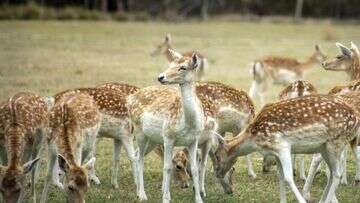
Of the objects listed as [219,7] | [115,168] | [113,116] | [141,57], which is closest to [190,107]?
[113,116]

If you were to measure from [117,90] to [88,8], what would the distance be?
3751 cm

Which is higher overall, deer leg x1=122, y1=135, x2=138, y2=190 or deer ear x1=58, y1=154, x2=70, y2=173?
deer ear x1=58, y1=154, x2=70, y2=173

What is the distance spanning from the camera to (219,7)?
50.7 m

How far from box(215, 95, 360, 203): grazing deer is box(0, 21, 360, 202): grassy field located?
1.11 m

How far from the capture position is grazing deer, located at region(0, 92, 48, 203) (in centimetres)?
833

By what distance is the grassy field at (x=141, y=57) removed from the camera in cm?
1056

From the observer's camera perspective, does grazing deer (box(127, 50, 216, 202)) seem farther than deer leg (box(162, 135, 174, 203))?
No

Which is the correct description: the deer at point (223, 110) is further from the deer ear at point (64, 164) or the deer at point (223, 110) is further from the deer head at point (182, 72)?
the deer ear at point (64, 164)

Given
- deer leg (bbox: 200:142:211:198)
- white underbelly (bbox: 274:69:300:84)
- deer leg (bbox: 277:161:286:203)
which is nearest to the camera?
deer leg (bbox: 277:161:286:203)

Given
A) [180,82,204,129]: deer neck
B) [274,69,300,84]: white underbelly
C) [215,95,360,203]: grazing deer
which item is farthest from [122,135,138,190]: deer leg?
[274,69,300,84]: white underbelly

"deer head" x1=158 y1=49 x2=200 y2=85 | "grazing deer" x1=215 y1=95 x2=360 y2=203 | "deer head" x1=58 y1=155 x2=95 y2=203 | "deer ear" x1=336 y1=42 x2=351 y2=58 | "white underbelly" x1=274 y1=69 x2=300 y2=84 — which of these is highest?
"deer head" x1=158 y1=49 x2=200 y2=85

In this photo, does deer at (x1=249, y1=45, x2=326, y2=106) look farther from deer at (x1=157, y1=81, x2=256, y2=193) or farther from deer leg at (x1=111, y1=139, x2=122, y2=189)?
deer leg at (x1=111, y1=139, x2=122, y2=189)

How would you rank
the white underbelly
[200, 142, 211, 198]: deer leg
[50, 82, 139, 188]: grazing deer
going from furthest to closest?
the white underbelly → [50, 82, 139, 188]: grazing deer → [200, 142, 211, 198]: deer leg

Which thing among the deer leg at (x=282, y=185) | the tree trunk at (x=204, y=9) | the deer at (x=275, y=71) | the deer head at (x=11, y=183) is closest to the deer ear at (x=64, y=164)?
the deer head at (x=11, y=183)
